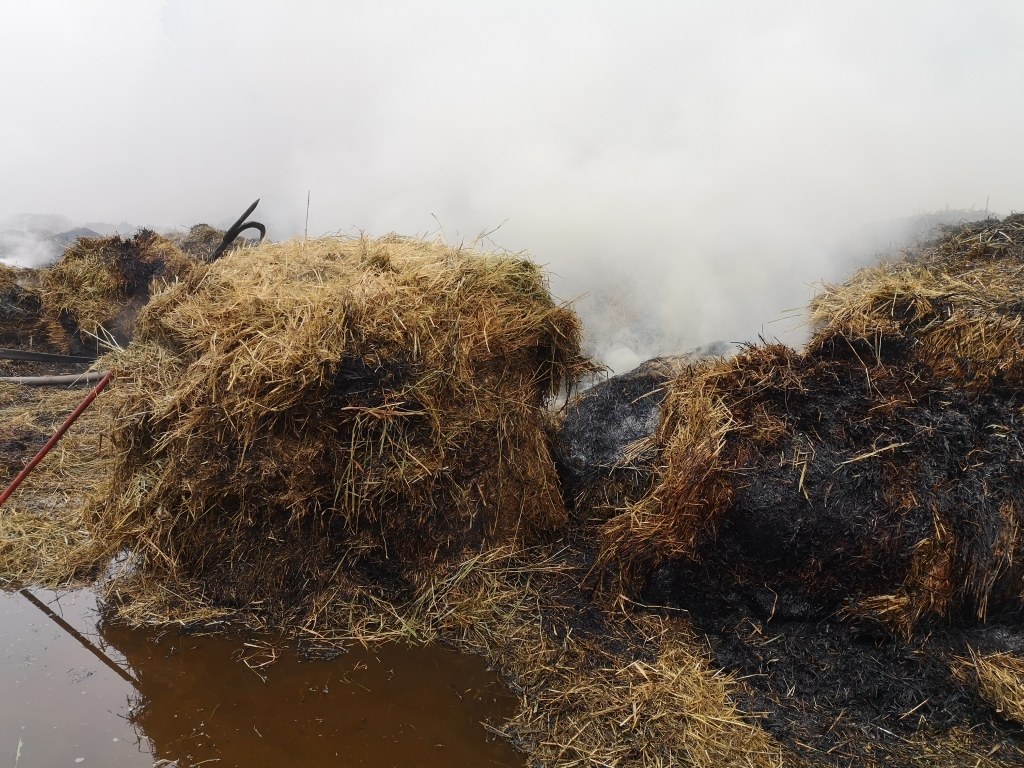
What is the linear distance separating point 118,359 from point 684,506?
358 centimetres

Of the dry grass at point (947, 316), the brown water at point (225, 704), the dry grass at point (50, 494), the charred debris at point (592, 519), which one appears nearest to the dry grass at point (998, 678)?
the charred debris at point (592, 519)

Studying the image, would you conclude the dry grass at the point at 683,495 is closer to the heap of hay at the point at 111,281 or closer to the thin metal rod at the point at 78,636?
the thin metal rod at the point at 78,636

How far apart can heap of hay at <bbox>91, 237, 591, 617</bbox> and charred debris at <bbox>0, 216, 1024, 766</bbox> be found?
0.06ft

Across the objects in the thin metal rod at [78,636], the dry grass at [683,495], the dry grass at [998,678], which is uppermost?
the dry grass at [683,495]

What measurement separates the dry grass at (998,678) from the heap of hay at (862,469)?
0.23 metres

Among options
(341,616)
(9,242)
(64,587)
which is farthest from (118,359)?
(9,242)

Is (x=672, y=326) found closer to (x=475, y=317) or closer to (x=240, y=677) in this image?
(x=475, y=317)

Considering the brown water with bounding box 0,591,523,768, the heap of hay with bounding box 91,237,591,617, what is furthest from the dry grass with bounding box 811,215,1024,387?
the brown water with bounding box 0,591,523,768

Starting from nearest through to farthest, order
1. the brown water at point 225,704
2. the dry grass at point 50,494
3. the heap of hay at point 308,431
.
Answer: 1. the brown water at point 225,704
2. the heap of hay at point 308,431
3. the dry grass at point 50,494

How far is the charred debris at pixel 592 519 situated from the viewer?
277 centimetres

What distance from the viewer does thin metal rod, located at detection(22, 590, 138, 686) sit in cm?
299

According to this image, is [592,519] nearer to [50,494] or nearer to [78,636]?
[78,636]

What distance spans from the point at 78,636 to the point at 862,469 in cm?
415

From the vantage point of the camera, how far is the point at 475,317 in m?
3.88
